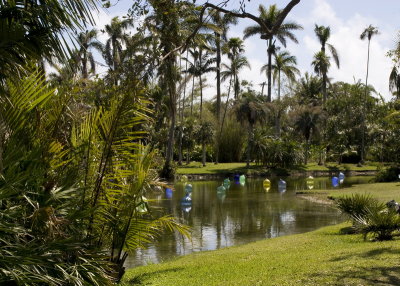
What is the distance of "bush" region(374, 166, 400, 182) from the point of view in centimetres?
3344

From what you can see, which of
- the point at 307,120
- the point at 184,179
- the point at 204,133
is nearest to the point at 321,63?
the point at 307,120

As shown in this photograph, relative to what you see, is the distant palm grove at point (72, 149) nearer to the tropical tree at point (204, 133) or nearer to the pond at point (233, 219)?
the pond at point (233, 219)

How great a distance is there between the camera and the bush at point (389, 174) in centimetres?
3344

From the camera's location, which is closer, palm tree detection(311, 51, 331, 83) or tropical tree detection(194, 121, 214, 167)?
tropical tree detection(194, 121, 214, 167)

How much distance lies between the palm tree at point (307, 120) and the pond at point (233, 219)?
2579 cm

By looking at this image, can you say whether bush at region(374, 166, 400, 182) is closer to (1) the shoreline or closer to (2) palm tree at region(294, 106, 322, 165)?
(1) the shoreline

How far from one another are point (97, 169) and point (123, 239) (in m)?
1.11

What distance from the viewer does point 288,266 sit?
29.6 ft

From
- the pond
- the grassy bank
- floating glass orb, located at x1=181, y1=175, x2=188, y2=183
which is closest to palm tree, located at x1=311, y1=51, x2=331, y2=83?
the grassy bank

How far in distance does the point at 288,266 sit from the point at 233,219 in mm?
10845

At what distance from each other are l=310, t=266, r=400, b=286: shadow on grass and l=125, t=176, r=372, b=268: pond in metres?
3.68

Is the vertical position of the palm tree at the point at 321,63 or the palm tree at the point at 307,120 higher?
the palm tree at the point at 321,63

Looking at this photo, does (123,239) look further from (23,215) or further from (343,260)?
(343,260)

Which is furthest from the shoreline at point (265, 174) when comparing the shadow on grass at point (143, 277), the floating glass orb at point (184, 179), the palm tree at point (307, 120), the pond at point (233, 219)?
the shadow on grass at point (143, 277)
